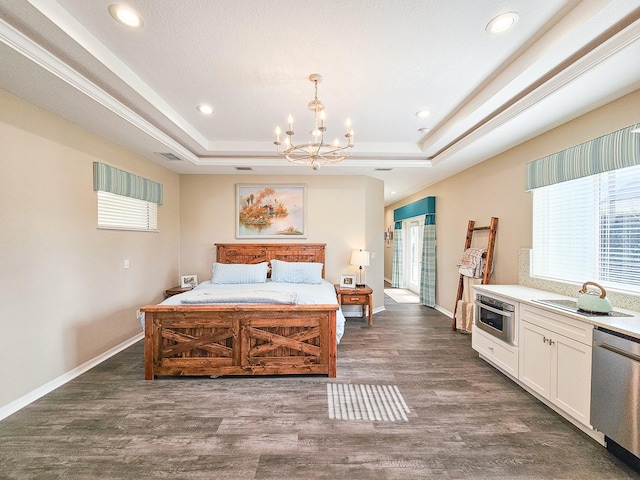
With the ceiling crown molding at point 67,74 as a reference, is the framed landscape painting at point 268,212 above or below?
below

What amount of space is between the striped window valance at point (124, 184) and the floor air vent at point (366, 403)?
3.39m

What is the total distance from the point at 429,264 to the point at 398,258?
241 centimetres

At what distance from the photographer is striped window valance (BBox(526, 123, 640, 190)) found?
2.12 m

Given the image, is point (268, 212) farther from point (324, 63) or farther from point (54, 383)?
point (54, 383)

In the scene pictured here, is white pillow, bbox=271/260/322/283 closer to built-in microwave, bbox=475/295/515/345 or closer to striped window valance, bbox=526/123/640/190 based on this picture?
built-in microwave, bbox=475/295/515/345

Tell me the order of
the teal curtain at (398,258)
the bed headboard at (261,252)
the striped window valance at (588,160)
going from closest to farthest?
1. the striped window valance at (588,160)
2. the bed headboard at (261,252)
3. the teal curtain at (398,258)

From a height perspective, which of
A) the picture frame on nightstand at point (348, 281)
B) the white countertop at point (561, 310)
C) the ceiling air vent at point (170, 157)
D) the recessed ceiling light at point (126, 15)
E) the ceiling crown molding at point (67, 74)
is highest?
the recessed ceiling light at point (126, 15)

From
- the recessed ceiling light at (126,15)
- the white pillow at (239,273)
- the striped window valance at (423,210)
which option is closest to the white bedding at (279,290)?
the white pillow at (239,273)

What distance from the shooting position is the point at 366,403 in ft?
7.94

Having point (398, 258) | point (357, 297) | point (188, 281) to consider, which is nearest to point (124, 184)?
point (188, 281)

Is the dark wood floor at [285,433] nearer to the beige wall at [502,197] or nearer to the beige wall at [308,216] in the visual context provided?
the beige wall at [502,197]

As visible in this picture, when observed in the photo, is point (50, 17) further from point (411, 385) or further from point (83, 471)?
point (411, 385)

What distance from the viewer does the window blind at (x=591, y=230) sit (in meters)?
2.28

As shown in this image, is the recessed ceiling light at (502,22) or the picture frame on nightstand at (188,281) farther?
the picture frame on nightstand at (188,281)
